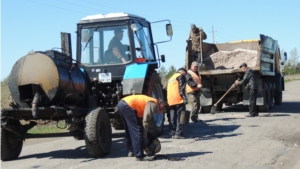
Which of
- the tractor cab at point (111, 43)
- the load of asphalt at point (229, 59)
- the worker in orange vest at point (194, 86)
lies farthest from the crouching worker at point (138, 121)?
the load of asphalt at point (229, 59)

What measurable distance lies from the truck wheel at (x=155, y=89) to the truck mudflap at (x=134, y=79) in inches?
11.9

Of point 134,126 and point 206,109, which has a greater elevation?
point 134,126

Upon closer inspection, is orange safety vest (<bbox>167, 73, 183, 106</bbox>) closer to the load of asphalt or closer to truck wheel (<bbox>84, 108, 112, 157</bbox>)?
truck wheel (<bbox>84, 108, 112, 157</bbox>)

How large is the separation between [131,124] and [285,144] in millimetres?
3565

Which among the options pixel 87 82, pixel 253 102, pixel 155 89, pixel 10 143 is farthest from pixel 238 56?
pixel 10 143

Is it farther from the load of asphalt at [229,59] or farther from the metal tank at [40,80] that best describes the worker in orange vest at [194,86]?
the metal tank at [40,80]

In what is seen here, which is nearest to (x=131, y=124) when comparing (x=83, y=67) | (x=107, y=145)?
(x=107, y=145)

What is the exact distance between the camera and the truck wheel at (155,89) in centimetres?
1027

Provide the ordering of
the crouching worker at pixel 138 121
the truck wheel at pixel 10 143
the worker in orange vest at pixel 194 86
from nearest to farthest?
the crouching worker at pixel 138 121 → the truck wheel at pixel 10 143 → the worker in orange vest at pixel 194 86

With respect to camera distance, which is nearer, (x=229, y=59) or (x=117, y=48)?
(x=117, y=48)

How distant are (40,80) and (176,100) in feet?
11.6

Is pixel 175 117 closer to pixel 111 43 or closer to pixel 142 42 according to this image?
pixel 142 42

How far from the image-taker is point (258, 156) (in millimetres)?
8250

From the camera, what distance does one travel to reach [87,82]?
32.6ft
